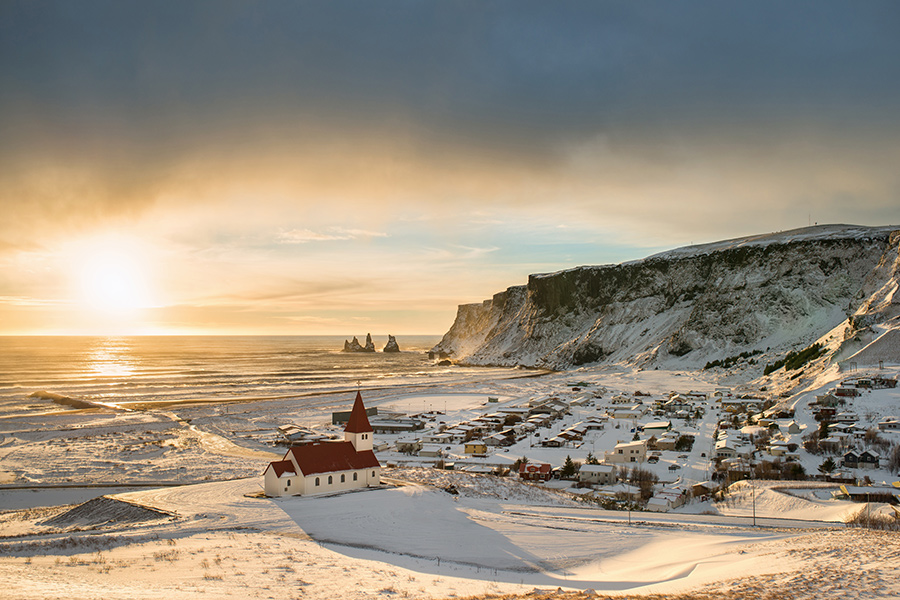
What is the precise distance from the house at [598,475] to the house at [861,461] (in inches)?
566

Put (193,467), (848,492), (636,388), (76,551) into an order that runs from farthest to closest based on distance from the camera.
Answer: (636,388), (193,467), (848,492), (76,551)

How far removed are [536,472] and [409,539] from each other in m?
18.0

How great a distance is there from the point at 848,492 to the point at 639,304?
101 metres

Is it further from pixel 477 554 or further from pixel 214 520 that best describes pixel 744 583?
pixel 214 520

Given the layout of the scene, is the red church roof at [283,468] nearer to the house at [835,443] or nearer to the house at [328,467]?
the house at [328,467]

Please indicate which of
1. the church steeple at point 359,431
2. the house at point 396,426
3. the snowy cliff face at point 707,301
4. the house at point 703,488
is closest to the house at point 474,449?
the house at point 396,426

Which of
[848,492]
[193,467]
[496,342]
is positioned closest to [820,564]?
[848,492]

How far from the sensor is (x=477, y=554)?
19.0 m

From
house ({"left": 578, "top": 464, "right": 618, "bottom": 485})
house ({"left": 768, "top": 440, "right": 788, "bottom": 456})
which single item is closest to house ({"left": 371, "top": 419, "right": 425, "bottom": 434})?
house ({"left": 578, "top": 464, "right": 618, "bottom": 485})

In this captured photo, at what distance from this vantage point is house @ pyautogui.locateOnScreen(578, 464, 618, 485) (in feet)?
116

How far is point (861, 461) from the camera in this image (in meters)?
35.1

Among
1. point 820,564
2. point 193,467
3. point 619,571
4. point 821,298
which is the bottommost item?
point 193,467

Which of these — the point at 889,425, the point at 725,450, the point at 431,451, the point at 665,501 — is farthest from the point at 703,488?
the point at 431,451

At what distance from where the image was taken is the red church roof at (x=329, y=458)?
26.9m
